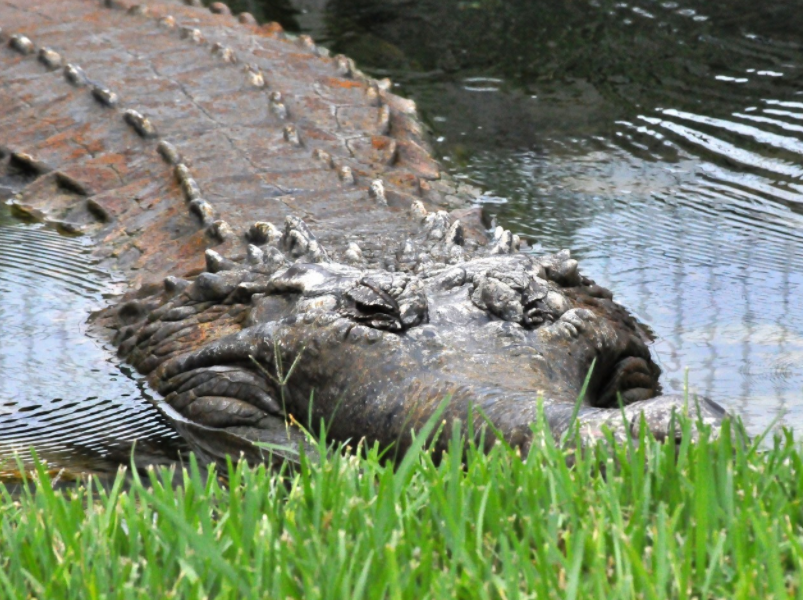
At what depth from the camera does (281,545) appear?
1779 millimetres

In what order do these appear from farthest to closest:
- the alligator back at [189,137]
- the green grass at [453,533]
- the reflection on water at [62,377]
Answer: the alligator back at [189,137]
the reflection on water at [62,377]
the green grass at [453,533]

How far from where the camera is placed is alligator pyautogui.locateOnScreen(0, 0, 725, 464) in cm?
310

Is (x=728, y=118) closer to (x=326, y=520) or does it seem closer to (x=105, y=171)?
(x=105, y=171)

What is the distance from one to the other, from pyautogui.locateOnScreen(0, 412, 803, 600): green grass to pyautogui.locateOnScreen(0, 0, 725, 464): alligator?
207mm

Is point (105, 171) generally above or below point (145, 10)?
below

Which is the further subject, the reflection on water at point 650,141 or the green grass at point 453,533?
the reflection on water at point 650,141

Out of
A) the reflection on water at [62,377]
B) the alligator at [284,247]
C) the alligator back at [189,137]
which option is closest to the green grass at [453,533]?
the alligator at [284,247]

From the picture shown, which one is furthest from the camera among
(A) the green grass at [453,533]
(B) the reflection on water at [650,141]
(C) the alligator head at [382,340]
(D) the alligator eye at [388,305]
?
(B) the reflection on water at [650,141]

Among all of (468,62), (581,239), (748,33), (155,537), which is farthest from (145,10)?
(155,537)

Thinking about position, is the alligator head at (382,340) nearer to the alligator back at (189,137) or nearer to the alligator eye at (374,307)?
the alligator eye at (374,307)

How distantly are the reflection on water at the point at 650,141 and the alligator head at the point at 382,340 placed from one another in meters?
Result: 0.41

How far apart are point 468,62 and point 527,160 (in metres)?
1.82

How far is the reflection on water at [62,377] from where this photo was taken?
3346 millimetres

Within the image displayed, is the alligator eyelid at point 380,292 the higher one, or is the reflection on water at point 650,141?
the alligator eyelid at point 380,292
